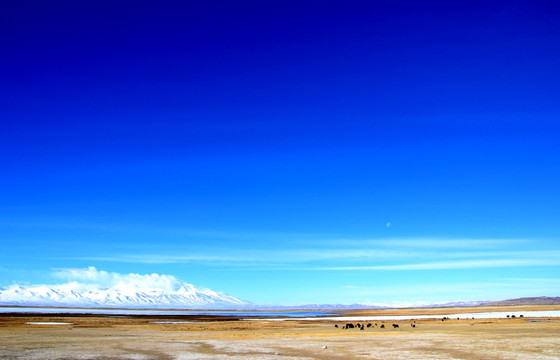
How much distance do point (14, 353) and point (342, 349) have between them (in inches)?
879

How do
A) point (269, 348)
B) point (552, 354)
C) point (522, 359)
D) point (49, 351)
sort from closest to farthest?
point (522, 359)
point (552, 354)
point (49, 351)
point (269, 348)

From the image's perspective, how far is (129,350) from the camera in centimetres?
3225

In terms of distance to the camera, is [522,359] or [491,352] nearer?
[522,359]

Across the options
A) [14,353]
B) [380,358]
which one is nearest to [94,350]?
[14,353]

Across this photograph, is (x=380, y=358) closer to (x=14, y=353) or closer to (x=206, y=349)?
(x=206, y=349)

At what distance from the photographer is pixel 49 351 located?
101 ft

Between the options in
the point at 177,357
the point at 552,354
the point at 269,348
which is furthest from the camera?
the point at 269,348

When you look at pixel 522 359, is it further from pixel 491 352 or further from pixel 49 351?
pixel 49 351

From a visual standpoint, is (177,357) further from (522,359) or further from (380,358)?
(522,359)

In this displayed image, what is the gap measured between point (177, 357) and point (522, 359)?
20.5 meters

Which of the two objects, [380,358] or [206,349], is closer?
[380,358]

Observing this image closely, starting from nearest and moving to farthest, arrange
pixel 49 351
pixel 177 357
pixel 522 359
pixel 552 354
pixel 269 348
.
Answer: pixel 522 359 < pixel 552 354 < pixel 177 357 < pixel 49 351 < pixel 269 348

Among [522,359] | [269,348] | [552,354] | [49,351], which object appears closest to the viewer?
[522,359]

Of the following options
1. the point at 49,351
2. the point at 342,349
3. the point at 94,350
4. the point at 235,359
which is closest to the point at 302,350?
the point at 342,349
